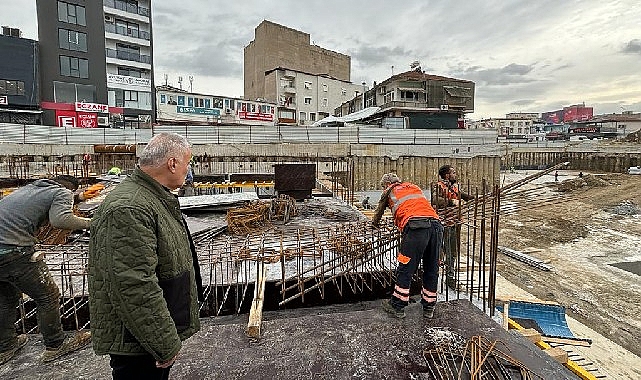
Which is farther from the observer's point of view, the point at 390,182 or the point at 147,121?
the point at 147,121

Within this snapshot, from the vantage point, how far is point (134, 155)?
2047 cm

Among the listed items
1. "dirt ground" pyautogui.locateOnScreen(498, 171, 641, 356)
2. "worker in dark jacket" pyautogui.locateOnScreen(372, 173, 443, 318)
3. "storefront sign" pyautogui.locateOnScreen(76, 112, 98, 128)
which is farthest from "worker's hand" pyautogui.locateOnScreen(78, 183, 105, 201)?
"storefront sign" pyautogui.locateOnScreen(76, 112, 98, 128)

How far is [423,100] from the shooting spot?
39.6m

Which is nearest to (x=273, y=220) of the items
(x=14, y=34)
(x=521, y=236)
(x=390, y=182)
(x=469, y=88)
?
(x=390, y=182)

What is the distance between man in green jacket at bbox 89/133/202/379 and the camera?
5.87 ft

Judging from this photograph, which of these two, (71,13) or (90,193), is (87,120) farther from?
(90,193)

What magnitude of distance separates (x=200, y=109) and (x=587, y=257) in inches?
1296

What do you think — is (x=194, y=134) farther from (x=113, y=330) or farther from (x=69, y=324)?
(x=113, y=330)

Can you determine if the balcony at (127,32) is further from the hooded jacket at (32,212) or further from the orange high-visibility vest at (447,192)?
the orange high-visibility vest at (447,192)

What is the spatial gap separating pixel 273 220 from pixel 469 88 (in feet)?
128

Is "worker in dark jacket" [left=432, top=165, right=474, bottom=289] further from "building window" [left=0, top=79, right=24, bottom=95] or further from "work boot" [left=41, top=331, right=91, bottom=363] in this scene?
"building window" [left=0, top=79, right=24, bottom=95]

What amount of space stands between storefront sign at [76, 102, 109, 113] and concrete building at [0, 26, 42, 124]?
277 centimetres

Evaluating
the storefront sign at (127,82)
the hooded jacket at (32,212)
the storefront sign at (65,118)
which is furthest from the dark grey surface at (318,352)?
the storefront sign at (127,82)

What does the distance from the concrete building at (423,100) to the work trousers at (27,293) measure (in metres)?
32.8
